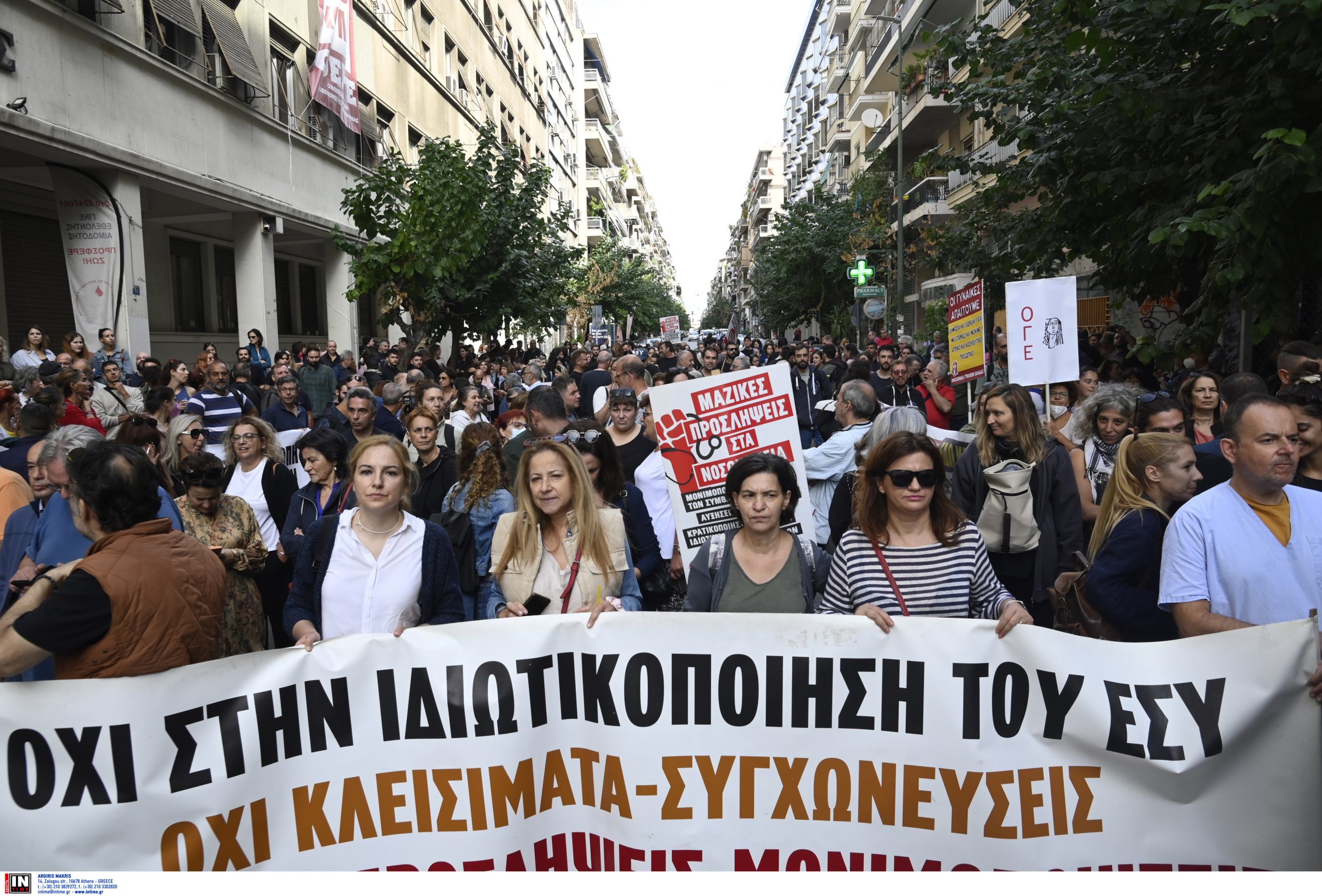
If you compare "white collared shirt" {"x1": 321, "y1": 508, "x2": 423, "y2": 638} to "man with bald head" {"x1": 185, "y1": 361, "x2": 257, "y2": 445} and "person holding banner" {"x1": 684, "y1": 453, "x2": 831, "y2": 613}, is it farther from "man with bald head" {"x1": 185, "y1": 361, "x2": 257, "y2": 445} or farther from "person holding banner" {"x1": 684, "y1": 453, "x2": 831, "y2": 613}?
"man with bald head" {"x1": 185, "y1": 361, "x2": 257, "y2": 445}

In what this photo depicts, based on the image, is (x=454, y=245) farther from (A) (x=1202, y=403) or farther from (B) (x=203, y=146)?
(A) (x=1202, y=403)

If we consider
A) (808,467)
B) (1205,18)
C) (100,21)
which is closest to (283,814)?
(808,467)

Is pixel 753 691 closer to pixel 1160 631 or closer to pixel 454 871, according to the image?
pixel 454 871

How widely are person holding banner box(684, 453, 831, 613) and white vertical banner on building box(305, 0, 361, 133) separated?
20430mm

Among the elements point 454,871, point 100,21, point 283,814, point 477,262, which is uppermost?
point 100,21

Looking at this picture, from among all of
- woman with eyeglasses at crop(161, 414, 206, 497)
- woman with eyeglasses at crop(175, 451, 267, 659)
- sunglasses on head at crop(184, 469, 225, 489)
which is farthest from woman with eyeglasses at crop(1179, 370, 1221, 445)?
woman with eyeglasses at crop(161, 414, 206, 497)

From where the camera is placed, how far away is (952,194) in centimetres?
3331

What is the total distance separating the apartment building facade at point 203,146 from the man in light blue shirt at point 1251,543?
1301cm

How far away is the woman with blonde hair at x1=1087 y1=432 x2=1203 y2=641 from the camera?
3877mm

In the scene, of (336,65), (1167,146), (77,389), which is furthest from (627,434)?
(336,65)

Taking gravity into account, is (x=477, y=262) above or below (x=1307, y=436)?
above

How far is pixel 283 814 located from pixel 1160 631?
319 centimetres

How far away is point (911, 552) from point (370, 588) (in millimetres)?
2034

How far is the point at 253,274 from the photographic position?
64.6ft
